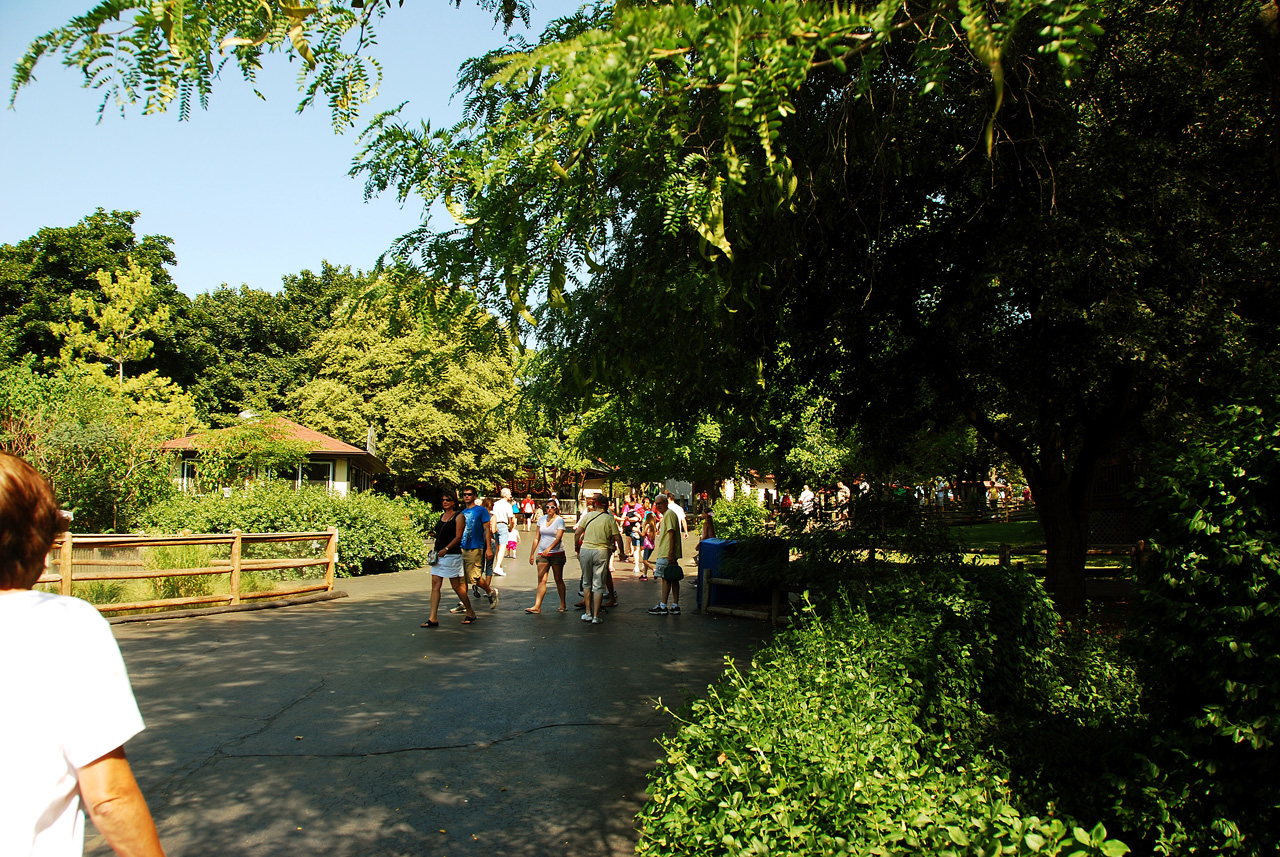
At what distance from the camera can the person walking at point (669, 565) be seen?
1401 cm

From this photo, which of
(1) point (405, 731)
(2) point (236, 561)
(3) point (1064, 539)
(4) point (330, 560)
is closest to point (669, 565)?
(3) point (1064, 539)

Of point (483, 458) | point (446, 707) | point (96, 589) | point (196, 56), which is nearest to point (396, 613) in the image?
point (96, 589)

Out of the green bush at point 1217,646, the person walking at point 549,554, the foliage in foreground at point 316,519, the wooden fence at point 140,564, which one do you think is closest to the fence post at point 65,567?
the wooden fence at point 140,564

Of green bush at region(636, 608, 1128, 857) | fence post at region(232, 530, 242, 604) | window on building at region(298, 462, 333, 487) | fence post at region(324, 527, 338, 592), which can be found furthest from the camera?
window on building at region(298, 462, 333, 487)

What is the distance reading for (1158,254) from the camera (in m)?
8.21

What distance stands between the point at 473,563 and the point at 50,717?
12091 millimetres

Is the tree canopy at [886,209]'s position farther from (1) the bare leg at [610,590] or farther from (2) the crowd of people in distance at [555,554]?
(1) the bare leg at [610,590]

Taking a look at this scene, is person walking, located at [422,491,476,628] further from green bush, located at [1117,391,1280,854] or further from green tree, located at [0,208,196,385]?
green tree, located at [0,208,196,385]

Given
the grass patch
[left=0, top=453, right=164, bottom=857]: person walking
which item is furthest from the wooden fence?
the grass patch

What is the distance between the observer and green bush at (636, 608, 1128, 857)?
2.74 m

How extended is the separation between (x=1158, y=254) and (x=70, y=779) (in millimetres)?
8974

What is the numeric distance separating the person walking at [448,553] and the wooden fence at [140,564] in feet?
13.0

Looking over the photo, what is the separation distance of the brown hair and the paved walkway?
2.73 m

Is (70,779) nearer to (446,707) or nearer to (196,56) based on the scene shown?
(196,56)
